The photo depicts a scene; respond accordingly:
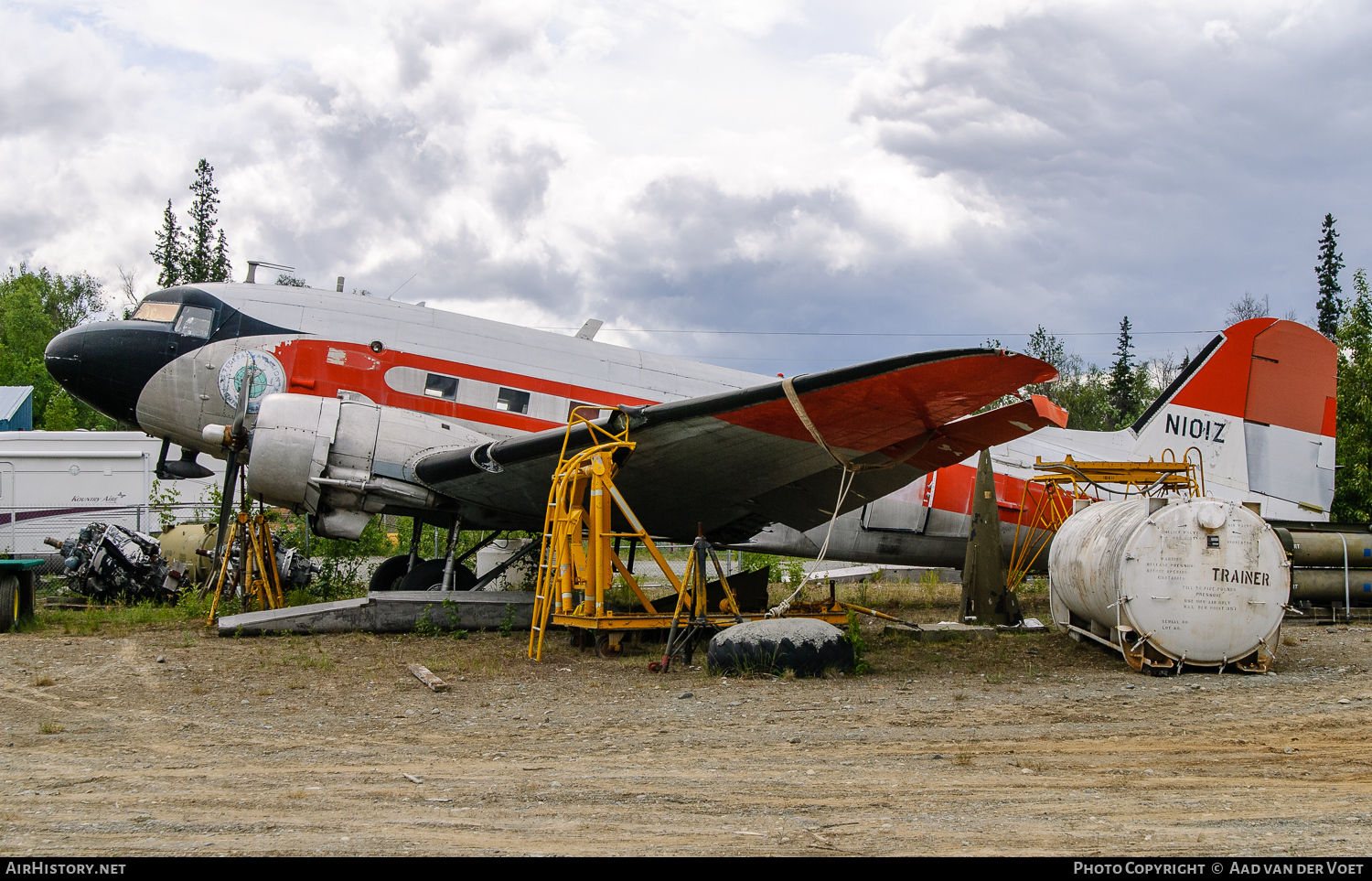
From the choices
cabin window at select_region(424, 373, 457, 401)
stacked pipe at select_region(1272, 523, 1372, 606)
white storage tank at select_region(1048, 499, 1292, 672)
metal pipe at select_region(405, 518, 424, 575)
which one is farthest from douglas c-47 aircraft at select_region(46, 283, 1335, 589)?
white storage tank at select_region(1048, 499, 1292, 672)

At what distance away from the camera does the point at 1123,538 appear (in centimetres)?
848

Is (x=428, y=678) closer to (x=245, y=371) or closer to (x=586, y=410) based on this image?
(x=586, y=410)

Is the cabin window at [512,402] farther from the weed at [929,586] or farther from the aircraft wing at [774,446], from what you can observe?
the weed at [929,586]

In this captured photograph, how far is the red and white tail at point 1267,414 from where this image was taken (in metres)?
12.5

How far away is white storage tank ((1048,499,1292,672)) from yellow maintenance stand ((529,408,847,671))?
3505mm

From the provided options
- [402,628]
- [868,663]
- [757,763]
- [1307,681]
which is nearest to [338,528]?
[402,628]

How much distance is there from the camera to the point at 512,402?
1164 centimetres

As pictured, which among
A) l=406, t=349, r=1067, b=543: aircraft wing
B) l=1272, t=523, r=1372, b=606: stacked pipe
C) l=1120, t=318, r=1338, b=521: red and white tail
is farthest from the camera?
l=1272, t=523, r=1372, b=606: stacked pipe

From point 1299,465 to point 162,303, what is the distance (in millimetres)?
14694

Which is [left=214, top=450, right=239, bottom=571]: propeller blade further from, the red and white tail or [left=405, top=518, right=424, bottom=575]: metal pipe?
the red and white tail

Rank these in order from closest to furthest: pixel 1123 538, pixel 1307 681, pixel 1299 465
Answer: pixel 1307 681 → pixel 1123 538 → pixel 1299 465

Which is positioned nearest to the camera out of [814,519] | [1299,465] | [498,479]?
[498,479]

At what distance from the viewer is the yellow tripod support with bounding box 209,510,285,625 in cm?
1142
